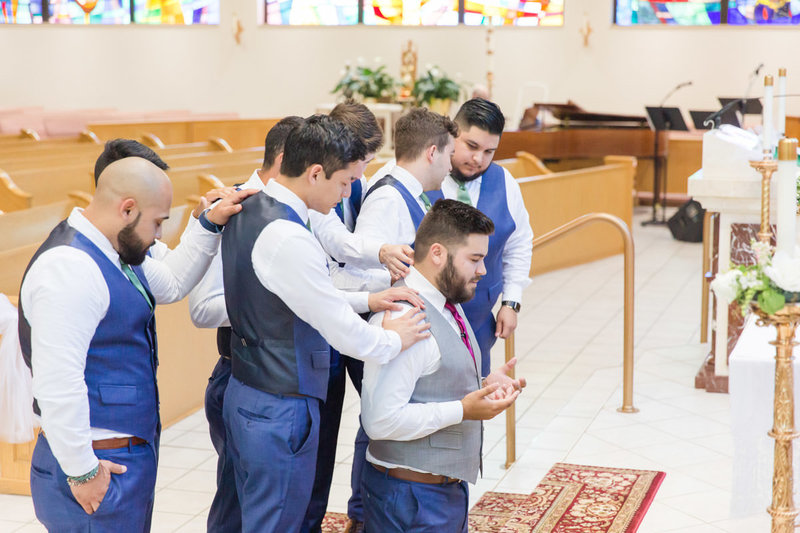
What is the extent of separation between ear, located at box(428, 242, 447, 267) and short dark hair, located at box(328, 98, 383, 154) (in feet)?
1.70

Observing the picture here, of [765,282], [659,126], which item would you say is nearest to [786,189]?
[765,282]

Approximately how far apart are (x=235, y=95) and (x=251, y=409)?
1617cm

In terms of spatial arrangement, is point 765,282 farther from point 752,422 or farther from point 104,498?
point 104,498

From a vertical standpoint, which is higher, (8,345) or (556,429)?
(8,345)

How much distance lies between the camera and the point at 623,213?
10.7 m

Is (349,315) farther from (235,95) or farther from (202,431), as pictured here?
(235,95)

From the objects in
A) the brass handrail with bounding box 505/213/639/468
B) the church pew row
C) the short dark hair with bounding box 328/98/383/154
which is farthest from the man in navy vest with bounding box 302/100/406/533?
the church pew row

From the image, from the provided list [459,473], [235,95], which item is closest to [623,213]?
[459,473]

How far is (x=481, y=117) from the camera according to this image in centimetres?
359

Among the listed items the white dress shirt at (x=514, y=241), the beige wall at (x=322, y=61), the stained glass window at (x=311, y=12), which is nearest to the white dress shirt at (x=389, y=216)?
the white dress shirt at (x=514, y=241)

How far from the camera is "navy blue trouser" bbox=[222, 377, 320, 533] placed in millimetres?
2619

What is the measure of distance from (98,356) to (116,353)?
4 centimetres

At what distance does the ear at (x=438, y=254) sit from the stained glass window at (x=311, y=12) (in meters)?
15.4

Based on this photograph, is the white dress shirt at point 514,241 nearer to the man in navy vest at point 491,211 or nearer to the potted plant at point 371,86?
the man in navy vest at point 491,211
